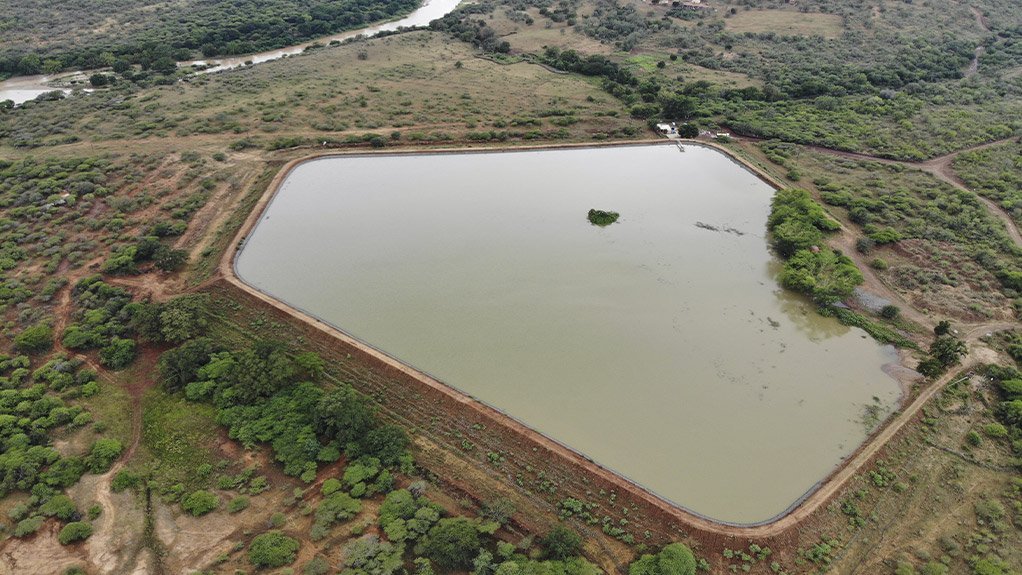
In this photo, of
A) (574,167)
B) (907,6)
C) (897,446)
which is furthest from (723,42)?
(897,446)

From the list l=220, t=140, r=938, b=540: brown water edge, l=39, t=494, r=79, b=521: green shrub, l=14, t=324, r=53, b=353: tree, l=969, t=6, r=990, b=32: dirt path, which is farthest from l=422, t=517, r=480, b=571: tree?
l=969, t=6, r=990, b=32: dirt path

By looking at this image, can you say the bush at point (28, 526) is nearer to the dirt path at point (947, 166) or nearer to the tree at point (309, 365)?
the tree at point (309, 365)

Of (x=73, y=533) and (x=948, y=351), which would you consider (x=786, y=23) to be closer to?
(x=948, y=351)

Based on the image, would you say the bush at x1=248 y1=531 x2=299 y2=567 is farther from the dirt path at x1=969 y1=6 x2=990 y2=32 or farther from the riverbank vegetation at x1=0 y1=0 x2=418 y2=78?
the dirt path at x1=969 y1=6 x2=990 y2=32

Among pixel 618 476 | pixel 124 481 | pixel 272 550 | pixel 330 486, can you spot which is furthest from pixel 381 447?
pixel 124 481

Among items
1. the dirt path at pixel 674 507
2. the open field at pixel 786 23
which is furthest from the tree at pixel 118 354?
the open field at pixel 786 23

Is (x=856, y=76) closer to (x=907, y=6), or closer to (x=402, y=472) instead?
(x=907, y=6)
